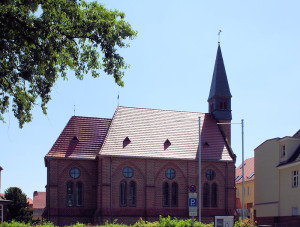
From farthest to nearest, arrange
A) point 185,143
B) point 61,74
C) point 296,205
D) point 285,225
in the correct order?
1. point 185,143
2. point 296,205
3. point 285,225
4. point 61,74

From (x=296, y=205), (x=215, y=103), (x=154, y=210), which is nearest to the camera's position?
(x=296, y=205)

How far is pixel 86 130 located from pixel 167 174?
9.19 meters

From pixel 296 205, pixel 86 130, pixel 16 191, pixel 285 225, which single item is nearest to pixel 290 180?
pixel 296 205

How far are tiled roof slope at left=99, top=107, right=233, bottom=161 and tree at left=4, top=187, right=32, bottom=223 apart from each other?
1170 inches

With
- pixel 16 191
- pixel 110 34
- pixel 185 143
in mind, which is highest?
pixel 110 34

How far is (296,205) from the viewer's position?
32.8 metres

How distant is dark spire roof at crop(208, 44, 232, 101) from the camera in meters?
46.5

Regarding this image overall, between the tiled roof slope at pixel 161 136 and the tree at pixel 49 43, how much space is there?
2210 centimetres

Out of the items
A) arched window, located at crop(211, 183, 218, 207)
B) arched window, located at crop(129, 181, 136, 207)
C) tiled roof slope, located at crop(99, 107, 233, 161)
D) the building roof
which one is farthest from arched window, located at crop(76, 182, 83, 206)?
the building roof

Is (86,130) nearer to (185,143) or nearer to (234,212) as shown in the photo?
(185,143)

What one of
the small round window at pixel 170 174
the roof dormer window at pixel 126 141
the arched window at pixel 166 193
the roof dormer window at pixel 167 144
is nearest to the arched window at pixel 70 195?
the roof dormer window at pixel 126 141

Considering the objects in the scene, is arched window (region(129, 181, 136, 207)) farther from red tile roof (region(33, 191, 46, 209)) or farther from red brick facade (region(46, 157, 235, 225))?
red tile roof (region(33, 191, 46, 209))

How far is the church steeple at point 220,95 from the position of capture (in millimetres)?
46031

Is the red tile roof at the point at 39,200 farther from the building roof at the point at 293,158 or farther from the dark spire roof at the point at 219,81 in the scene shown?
the building roof at the point at 293,158
